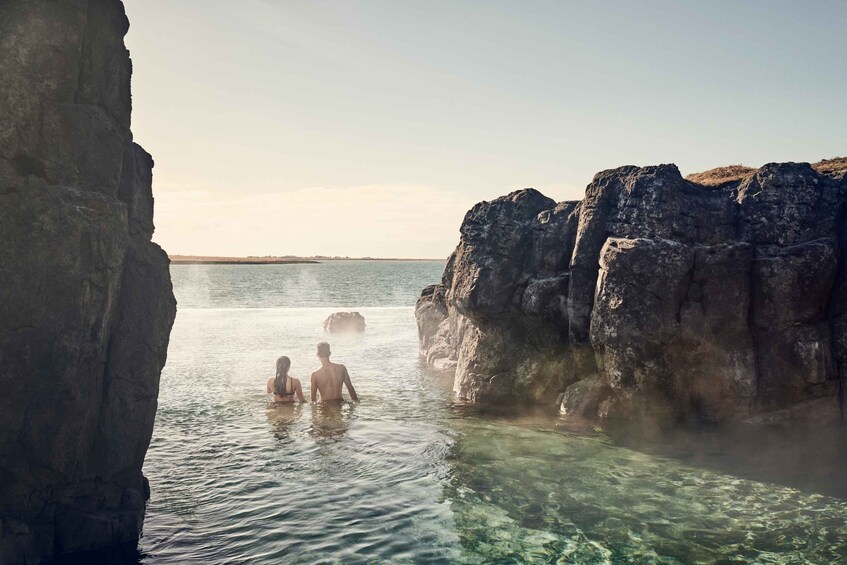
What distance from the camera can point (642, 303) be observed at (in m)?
16.3

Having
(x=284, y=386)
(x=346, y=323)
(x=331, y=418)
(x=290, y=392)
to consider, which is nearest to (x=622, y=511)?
(x=331, y=418)

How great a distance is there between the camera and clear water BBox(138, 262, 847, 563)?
998 centimetres

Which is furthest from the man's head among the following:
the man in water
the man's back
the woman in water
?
the woman in water

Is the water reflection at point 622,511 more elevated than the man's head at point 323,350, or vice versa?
the man's head at point 323,350

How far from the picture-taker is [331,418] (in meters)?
18.4

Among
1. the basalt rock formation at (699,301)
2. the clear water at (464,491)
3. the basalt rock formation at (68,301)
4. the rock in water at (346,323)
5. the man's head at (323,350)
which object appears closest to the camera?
the basalt rock formation at (68,301)

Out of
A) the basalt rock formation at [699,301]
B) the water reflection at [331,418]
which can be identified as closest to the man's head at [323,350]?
the water reflection at [331,418]

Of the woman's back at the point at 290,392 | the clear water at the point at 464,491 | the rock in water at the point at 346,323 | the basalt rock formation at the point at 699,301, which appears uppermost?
the basalt rock formation at the point at 699,301

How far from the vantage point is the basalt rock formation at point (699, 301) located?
51.7ft

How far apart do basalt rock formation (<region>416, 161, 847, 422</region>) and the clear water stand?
129cm

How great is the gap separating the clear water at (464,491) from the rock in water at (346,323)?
2216 centimetres

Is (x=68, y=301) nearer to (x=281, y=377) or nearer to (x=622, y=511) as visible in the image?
(x=622, y=511)

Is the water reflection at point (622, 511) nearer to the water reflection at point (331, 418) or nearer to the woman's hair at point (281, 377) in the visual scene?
the water reflection at point (331, 418)

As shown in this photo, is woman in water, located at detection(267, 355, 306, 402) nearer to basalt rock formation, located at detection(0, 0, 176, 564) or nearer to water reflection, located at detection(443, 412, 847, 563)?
water reflection, located at detection(443, 412, 847, 563)
